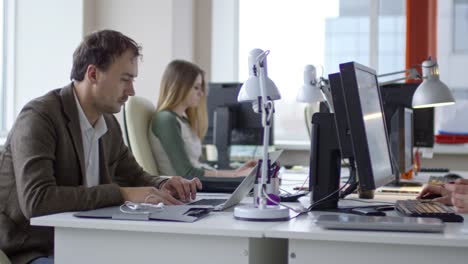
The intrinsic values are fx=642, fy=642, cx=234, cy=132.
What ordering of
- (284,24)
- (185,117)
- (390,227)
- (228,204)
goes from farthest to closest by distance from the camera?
(284,24) < (185,117) < (228,204) < (390,227)

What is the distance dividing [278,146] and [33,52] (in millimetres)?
1992

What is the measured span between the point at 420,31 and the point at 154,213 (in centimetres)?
386

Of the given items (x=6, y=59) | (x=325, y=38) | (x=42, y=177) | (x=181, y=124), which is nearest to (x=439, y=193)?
(x=42, y=177)

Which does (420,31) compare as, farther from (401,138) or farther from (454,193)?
(454,193)

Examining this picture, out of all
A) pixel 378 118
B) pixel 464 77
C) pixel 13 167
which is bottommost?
pixel 13 167

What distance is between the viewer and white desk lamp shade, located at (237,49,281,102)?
1.69 m

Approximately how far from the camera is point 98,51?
205 centimetres

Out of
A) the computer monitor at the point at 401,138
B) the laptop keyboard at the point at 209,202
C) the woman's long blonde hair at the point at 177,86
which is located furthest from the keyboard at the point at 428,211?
the woman's long blonde hair at the point at 177,86

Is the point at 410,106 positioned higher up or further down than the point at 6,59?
further down

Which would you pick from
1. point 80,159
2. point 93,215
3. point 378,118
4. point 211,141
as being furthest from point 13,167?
point 211,141

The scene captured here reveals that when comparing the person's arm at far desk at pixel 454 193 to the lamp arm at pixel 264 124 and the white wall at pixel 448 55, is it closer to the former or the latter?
the lamp arm at pixel 264 124

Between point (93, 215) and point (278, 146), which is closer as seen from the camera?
point (93, 215)

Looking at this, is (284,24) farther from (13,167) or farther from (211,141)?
(13,167)

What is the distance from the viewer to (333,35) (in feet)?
17.0
